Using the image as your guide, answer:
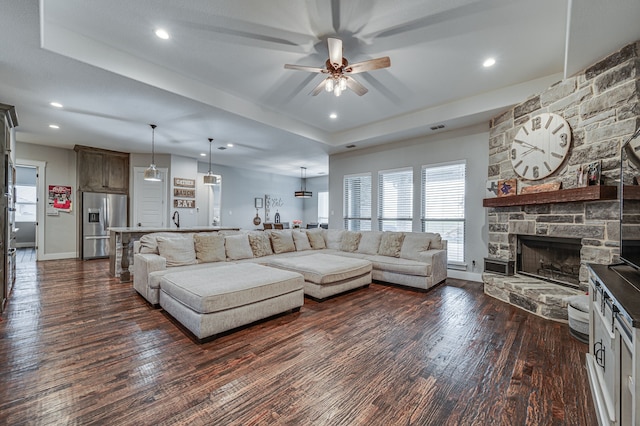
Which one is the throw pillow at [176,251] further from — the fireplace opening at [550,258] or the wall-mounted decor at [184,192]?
the fireplace opening at [550,258]

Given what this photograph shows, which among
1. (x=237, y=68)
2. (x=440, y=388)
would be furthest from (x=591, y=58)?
(x=237, y=68)

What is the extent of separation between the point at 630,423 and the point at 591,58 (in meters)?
3.55

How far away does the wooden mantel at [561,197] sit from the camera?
Result: 113 inches

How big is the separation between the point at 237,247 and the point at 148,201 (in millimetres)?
4570

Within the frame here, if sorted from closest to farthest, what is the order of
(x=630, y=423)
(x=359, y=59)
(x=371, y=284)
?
(x=630, y=423) < (x=359, y=59) < (x=371, y=284)

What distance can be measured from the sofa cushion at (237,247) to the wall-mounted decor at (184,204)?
13.3 ft

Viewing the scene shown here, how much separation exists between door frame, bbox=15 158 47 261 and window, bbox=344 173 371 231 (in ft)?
24.1

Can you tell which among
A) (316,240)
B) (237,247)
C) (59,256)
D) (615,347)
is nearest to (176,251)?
(237,247)

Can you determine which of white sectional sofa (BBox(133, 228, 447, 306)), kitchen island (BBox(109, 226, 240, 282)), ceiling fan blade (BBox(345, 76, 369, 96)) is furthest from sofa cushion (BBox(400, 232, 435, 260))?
kitchen island (BBox(109, 226, 240, 282))

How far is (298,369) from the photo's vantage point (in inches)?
81.4

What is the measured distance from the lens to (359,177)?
685cm

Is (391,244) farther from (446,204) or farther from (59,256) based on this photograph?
(59,256)

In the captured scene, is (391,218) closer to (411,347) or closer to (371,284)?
→ (371,284)

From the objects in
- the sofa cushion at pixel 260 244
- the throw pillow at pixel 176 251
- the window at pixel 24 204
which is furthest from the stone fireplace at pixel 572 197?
the window at pixel 24 204
